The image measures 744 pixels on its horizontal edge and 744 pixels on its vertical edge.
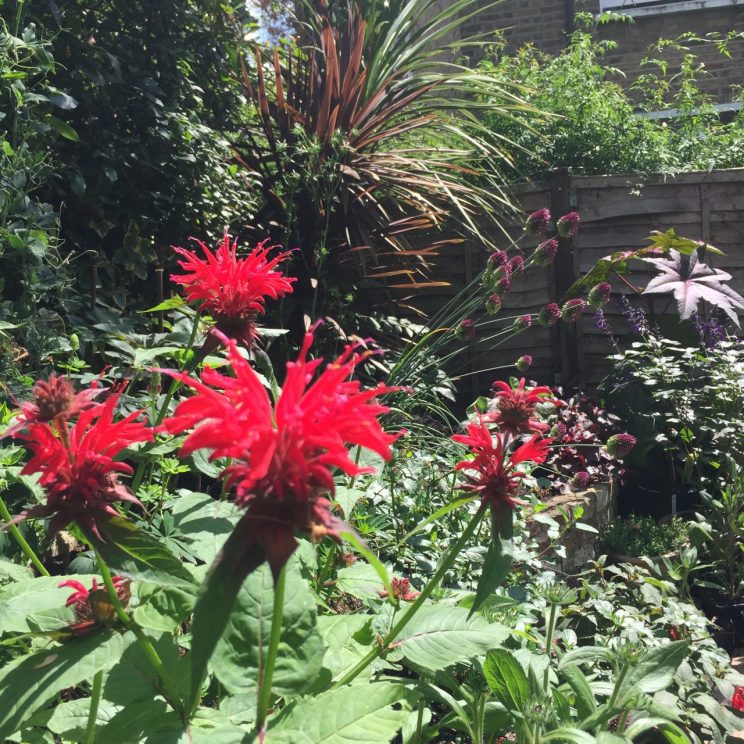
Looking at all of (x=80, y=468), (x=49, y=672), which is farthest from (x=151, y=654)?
(x=80, y=468)

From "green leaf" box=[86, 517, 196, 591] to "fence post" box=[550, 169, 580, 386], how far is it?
3.87 m

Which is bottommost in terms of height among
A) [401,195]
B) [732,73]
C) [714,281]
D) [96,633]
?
[96,633]

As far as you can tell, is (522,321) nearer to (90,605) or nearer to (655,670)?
(655,670)

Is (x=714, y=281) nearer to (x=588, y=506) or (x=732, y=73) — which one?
(x=588, y=506)

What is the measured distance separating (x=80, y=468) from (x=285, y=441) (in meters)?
0.25

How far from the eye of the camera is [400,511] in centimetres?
175

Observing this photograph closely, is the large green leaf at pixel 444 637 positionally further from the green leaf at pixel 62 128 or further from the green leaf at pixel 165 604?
the green leaf at pixel 62 128

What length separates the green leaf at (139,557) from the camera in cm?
66

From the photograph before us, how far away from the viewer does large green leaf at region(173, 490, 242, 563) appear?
92 centimetres

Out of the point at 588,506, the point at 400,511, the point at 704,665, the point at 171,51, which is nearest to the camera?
the point at 704,665

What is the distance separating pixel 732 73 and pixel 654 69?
83 centimetres

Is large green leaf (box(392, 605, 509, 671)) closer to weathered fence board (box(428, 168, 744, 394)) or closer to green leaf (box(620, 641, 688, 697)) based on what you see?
green leaf (box(620, 641, 688, 697))

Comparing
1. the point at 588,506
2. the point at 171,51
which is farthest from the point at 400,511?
the point at 171,51

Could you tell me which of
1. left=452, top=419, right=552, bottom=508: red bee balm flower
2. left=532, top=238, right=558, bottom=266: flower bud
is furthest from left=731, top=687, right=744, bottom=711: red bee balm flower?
left=532, top=238, right=558, bottom=266: flower bud
